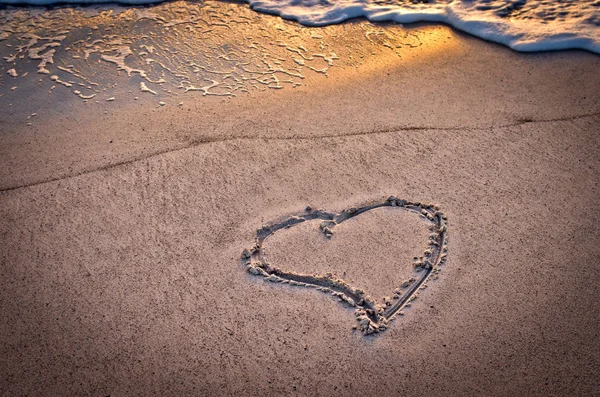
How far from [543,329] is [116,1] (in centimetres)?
479

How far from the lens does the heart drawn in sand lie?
2.31 metres

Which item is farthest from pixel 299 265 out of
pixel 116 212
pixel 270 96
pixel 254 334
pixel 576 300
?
pixel 270 96

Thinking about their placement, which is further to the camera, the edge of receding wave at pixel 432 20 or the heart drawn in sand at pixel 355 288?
the edge of receding wave at pixel 432 20

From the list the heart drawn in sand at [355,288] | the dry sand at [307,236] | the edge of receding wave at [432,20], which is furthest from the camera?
the edge of receding wave at [432,20]

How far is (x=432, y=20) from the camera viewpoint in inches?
173

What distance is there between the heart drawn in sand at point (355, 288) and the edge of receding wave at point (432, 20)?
7.20 ft

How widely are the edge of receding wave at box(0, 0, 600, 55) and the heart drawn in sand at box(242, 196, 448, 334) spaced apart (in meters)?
2.20

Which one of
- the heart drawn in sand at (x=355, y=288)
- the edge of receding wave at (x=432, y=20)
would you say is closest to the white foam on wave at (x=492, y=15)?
the edge of receding wave at (x=432, y=20)

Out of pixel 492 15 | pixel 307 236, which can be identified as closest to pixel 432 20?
pixel 492 15

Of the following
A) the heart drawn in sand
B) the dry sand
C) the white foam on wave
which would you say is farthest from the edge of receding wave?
the heart drawn in sand

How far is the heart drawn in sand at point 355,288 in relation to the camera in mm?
2307

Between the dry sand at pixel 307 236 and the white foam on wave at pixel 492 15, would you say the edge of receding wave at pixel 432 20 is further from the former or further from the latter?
the dry sand at pixel 307 236

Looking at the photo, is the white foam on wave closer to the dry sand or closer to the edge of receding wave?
the edge of receding wave

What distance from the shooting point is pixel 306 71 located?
3861 millimetres
